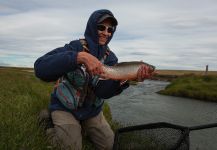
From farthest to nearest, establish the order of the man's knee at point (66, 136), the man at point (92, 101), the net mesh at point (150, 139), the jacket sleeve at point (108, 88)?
1. the jacket sleeve at point (108, 88)
2. the man at point (92, 101)
3. the man's knee at point (66, 136)
4. the net mesh at point (150, 139)

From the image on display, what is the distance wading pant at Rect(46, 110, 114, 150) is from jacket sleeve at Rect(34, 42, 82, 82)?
2.83 feet

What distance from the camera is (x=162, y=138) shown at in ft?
15.8

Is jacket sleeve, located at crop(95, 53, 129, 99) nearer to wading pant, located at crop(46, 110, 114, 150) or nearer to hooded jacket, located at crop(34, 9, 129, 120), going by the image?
hooded jacket, located at crop(34, 9, 129, 120)

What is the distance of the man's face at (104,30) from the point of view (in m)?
5.84

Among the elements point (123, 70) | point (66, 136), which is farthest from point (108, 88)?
point (123, 70)

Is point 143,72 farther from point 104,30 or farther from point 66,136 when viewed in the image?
point 66,136

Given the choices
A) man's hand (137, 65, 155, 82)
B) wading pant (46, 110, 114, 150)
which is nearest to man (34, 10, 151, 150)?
wading pant (46, 110, 114, 150)

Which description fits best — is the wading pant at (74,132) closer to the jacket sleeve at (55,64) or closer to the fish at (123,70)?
the jacket sleeve at (55,64)

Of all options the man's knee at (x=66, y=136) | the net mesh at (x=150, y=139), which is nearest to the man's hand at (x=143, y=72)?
the net mesh at (x=150, y=139)

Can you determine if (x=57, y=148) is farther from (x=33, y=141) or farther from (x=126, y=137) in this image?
(x=126, y=137)

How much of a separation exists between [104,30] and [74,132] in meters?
1.72

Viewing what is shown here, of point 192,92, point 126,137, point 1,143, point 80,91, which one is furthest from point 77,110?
point 192,92

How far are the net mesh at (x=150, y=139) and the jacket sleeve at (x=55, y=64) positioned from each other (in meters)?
1.23

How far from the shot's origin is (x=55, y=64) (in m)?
4.89
